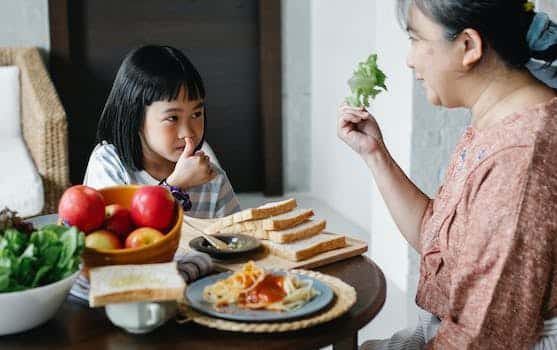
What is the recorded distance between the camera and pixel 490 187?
1.32 m

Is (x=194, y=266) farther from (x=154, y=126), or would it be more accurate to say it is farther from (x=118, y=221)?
(x=154, y=126)

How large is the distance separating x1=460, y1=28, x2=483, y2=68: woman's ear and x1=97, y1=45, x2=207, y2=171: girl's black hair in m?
0.81

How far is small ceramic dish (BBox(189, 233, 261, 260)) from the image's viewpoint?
1.47m

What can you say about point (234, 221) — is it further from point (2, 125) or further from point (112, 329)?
point (2, 125)

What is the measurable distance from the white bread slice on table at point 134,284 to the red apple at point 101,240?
58mm

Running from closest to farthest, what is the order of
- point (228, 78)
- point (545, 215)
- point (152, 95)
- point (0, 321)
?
1. point (0, 321)
2. point (545, 215)
3. point (152, 95)
4. point (228, 78)

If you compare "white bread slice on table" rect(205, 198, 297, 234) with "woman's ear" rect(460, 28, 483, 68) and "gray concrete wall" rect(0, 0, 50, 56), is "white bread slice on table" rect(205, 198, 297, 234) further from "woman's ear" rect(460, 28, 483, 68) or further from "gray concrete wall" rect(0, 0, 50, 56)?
"gray concrete wall" rect(0, 0, 50, 56)

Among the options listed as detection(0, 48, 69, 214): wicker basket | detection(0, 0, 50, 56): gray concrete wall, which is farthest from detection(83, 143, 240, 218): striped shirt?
detection(0, 0, 50, 56): gray concrete wall

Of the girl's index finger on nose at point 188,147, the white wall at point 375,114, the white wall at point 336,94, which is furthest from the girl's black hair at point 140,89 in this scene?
the white wall at point 336,94

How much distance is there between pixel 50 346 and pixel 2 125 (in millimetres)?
2955

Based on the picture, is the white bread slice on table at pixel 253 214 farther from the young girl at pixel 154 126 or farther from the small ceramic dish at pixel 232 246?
the young girl at pixel 154 126

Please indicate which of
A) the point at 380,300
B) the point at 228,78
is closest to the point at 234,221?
the point at 380,300

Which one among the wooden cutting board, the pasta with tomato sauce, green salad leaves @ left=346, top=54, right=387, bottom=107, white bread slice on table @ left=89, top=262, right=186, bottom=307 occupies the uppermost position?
green salad leaves @ left=346, top=54, right=387, bottom=107

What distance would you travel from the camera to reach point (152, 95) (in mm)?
2033
